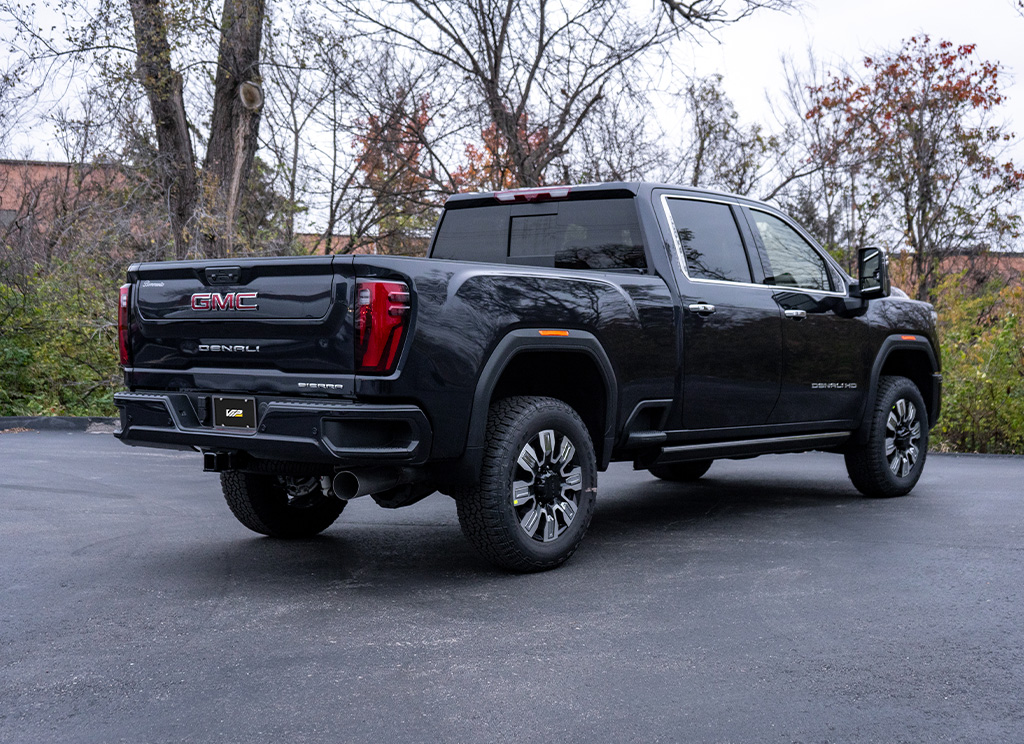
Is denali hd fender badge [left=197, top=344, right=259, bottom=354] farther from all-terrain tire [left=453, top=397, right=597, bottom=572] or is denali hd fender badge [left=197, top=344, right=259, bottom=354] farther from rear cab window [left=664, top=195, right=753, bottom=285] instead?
rear cab window [left=664, top=195, right=753, bottom=285]

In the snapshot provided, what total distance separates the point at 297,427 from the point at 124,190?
15361 mm

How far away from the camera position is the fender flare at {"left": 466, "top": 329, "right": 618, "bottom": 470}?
16.6 ft

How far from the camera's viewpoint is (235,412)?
5.05 m

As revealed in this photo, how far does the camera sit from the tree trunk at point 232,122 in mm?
16438

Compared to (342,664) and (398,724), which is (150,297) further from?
(398,724)

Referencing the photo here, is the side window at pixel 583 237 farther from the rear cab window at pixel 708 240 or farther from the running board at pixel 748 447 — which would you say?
the running board at pixel 748 447

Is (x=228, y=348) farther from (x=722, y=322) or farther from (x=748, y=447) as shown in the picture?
(x=748, y=447)

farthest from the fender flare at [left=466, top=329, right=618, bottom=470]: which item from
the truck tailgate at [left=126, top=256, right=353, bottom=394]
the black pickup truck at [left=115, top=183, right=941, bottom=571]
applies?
the truck tailgate at [left=126, top=256, right=353, bottom=394]

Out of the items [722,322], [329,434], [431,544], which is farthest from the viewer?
[722,322]

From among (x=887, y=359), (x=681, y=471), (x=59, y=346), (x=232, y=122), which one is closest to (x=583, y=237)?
(x=887, y=359)

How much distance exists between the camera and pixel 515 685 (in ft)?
12.2

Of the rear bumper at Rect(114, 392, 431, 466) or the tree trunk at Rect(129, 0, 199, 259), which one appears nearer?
the rear bumper at Rect(114, 392, 431, 466)

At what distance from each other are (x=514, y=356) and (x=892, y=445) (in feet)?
13.6

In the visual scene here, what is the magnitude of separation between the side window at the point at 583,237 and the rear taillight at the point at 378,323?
199 cm
